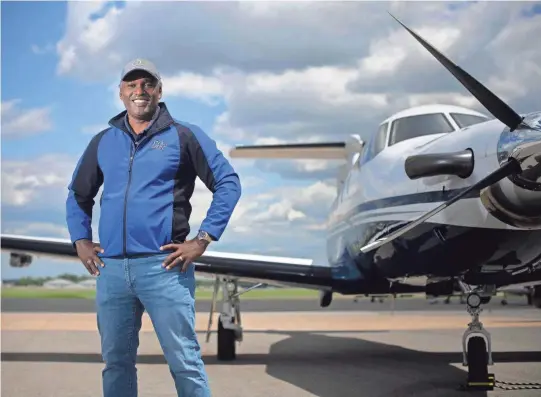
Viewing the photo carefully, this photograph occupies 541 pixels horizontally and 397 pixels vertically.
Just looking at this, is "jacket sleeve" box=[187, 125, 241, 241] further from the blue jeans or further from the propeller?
the propeller

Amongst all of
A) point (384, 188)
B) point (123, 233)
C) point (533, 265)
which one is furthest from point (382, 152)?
point (123, 233)

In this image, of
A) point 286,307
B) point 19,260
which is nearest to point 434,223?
point 19,260

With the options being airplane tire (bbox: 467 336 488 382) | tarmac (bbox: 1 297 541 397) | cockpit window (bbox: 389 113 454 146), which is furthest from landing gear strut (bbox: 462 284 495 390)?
cockpit window (bbox: 389 113 454 146)

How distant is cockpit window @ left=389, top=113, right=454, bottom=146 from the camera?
7871mm

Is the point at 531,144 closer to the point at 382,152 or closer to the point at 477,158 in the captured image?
the point at 477,158

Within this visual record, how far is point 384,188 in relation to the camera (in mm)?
7820

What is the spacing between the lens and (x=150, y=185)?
3439mm

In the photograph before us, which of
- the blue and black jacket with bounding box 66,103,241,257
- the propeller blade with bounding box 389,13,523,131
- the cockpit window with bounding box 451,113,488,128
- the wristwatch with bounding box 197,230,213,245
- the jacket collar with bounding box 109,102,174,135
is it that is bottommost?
the wristwatch with bounding box 197,230,213,245

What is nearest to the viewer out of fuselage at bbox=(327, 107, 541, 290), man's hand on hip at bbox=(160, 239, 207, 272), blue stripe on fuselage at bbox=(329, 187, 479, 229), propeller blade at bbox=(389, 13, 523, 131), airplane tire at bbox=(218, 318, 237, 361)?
man's hand on hip at bbox=(160, 239, 207, 272)

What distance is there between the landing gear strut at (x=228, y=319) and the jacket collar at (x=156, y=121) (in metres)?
7.09

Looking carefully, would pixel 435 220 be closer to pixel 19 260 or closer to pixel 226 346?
pixel 226 346

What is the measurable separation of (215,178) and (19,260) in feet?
28.6

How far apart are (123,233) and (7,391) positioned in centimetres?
440

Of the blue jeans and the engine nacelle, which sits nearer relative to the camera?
the blue jeans
